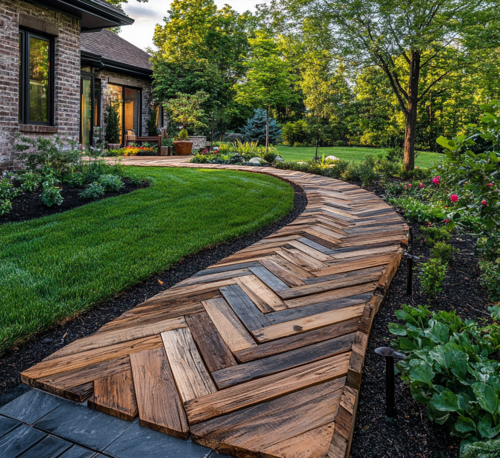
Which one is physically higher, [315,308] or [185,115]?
[185,115]

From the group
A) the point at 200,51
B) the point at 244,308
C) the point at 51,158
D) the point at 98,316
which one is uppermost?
the point at 200,51

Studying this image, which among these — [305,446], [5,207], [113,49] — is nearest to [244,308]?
Answer: [305,446]

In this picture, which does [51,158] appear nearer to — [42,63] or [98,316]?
[42,63]

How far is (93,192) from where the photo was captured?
198 inches

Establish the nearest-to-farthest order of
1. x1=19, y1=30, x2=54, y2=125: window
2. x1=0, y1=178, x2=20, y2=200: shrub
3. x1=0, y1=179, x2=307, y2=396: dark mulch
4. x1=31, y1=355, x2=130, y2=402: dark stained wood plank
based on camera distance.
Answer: x1=31, y1=355, x2=130, y2=402: dark stained wood plank
x1=0, y1=179, x2=307, y2=396: dark mulch
x1=0, y1=178, x2=20, y2=200: shrub
x1=19, y1=30, x2=54, y2=125: window

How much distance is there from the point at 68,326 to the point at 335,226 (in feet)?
9.18

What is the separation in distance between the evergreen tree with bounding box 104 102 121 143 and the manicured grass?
28.4 ft

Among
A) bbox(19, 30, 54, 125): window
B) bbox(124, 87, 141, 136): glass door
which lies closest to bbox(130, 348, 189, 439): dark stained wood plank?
bbox(19, 30, 54, 125): window

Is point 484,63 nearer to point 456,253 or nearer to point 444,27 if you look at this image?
point 444,27

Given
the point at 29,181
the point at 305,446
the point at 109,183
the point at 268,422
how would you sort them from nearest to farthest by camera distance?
the point at 305,446 → the point at 268,422 → the point at 29,181 → the point at 109,183

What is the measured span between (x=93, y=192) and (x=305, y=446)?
15.1 ft

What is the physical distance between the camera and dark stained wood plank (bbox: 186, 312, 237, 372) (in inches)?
67.0

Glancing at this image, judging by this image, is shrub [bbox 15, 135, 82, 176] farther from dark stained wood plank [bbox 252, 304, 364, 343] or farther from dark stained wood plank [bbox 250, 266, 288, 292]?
dark stained wood plank [bbox 252, 304, 364, 343]

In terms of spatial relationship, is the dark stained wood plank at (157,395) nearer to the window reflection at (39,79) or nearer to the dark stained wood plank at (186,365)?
the dark stained wood plank at (186,365)
